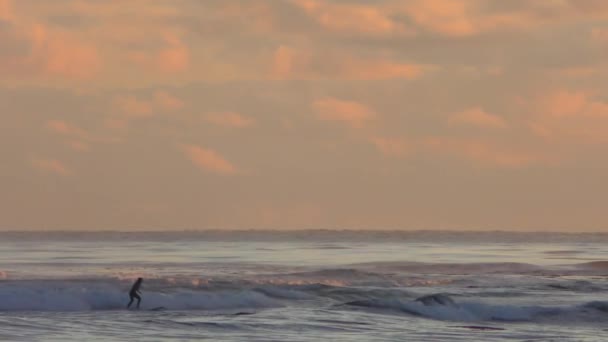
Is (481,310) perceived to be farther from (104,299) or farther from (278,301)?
(104,299)

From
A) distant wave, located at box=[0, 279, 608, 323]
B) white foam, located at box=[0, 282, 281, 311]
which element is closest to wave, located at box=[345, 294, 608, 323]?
distant wave, located at box=[0, 279, 608, 323]

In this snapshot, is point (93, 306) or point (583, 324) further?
point (93, 306)

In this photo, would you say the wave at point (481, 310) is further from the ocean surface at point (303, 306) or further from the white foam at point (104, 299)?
the white foam at point (104, 299)

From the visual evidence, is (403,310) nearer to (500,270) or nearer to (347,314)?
(347,314)

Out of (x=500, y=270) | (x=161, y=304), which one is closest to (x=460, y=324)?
(x=161, y=304)

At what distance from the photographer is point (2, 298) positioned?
37.8 metres

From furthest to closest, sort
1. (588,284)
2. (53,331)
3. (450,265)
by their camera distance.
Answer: (450,265) → (588,284) → (53,331)

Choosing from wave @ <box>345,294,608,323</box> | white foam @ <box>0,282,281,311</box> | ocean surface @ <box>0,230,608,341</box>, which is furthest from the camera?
white foam @ <box>0,282,281,311</box>

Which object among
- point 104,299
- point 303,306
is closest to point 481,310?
point 303,306

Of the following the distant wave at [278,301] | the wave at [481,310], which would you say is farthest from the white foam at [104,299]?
the wave at [481,310]

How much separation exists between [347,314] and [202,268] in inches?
1074

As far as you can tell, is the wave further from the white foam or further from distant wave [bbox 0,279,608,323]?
the white foam

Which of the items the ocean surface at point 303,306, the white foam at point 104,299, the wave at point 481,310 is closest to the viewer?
the ocean surface at point 303,306

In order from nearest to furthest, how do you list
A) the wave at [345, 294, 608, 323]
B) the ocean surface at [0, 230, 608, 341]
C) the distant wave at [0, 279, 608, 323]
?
the ocean surface at [0, 230, 608, 341]
the wave at [345, 294, 608, 323]
the distant wave at [0, 279, 608, 323]
